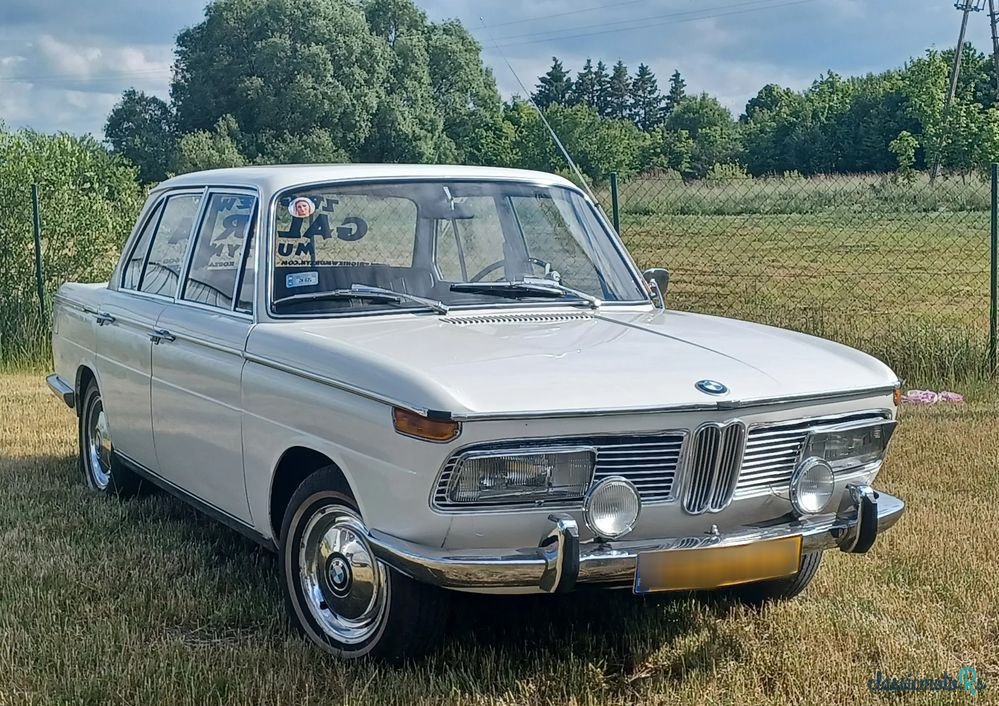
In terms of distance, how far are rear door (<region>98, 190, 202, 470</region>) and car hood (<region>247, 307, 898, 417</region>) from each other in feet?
4.22

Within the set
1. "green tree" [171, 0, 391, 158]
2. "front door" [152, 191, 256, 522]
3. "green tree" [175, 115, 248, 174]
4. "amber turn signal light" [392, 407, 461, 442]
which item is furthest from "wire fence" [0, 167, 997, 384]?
"green tree" [171, 0, 391, 158]

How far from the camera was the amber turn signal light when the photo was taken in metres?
3.24

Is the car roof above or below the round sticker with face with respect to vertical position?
above

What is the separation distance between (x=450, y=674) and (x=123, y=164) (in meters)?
11.6

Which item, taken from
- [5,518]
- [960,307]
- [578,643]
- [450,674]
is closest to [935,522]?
[578,643]

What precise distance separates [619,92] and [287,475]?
11774 cm

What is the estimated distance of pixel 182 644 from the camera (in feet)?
13.5

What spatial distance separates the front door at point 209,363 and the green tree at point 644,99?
387 feet

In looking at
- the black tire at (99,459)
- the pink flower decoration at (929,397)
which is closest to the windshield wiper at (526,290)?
the black tire at (99,459)

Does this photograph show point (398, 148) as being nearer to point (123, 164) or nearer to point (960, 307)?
point (123, 164)

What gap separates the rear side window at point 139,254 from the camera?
5.83 meters

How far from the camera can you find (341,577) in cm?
387

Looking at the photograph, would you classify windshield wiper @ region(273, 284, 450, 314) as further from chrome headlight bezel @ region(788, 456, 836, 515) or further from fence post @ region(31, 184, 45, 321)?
fence post @ region(31, 184, 45, 321)

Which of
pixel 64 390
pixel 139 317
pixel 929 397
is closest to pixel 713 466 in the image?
pixel 139 317
